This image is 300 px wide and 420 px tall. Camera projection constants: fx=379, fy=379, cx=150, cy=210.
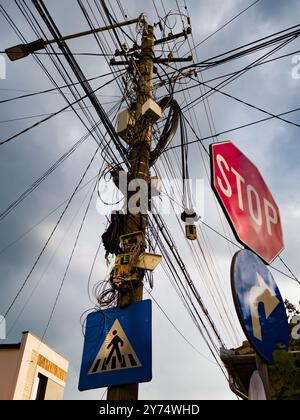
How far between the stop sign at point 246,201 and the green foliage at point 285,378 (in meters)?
0.72

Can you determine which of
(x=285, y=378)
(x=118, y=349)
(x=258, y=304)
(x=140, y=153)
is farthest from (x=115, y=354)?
(x=140, y=153)

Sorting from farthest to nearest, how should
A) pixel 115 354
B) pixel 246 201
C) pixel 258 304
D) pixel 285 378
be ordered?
pixel 115 354 → pixel 246 201 → pixel 258 304 → pixel 285 378

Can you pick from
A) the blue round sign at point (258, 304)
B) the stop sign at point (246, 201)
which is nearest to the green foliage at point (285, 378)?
the blue round sign at point (258, 304)

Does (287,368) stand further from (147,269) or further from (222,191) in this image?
(147,269)

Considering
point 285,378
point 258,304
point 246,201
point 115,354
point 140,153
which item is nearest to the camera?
point 285,378

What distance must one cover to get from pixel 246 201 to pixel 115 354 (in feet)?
8.08

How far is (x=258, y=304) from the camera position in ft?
7.16

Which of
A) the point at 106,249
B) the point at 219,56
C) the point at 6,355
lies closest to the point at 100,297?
the point at 106,249

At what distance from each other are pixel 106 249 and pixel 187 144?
2.73m

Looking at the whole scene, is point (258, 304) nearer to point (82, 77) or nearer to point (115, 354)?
point (115, 354)

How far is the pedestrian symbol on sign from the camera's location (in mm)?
4098

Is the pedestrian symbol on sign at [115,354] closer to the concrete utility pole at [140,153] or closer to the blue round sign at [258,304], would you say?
the concrete utility pole at [140,153]

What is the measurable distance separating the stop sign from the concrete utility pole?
2577mm

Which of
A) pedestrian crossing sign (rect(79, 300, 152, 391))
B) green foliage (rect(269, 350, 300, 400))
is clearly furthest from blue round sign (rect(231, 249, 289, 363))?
pedestrian crossing sign (rect(79, 300, 152, 391))
